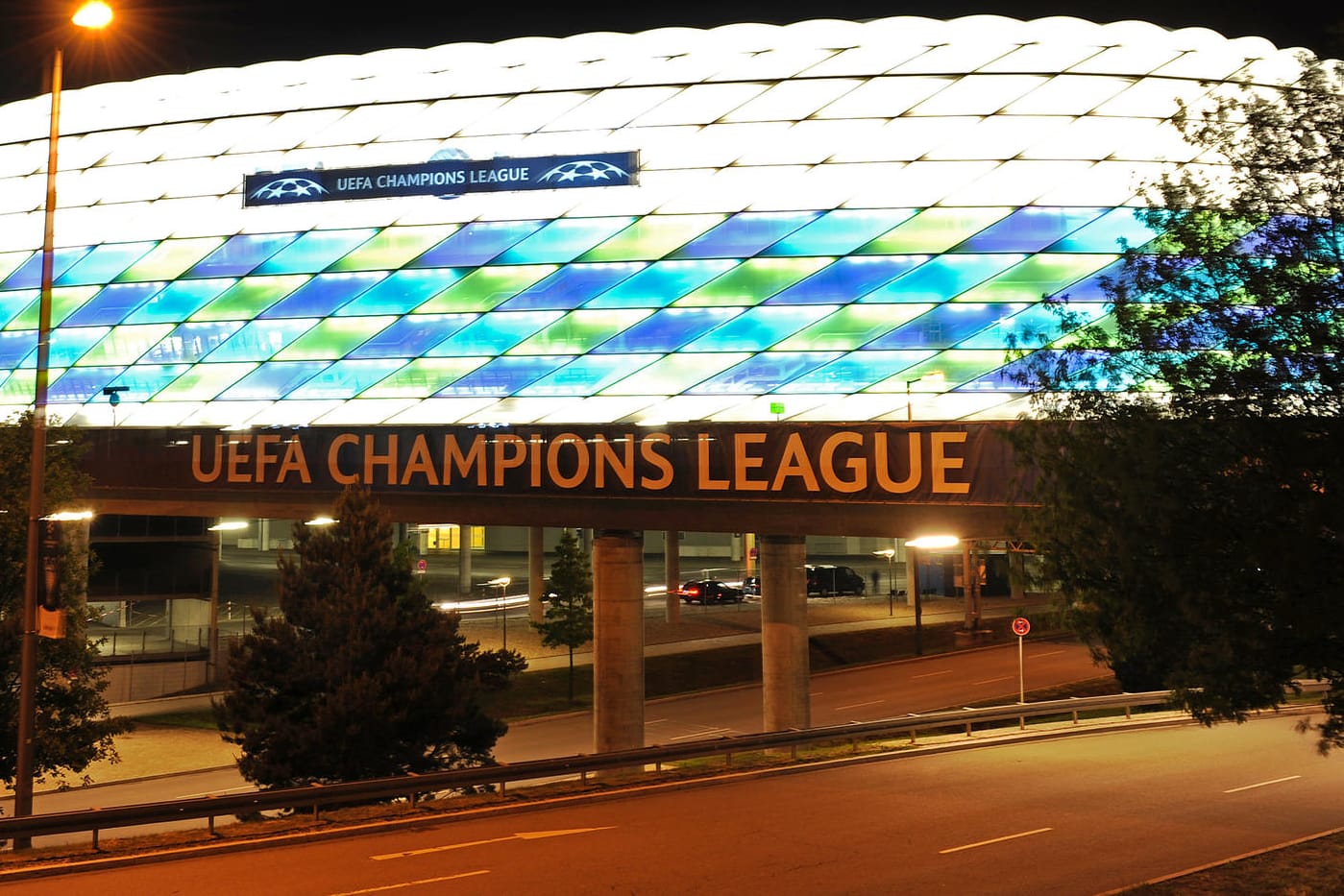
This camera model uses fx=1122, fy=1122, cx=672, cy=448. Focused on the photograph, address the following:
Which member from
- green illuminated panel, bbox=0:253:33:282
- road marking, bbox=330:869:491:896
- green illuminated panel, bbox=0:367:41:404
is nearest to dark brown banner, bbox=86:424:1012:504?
road marking, bbox=330:869:491:896

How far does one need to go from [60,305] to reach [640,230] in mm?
23361

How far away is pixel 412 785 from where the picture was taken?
16.8m

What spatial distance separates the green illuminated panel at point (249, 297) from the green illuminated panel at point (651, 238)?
1091 centimetres

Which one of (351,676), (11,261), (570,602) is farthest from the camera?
(11,261)

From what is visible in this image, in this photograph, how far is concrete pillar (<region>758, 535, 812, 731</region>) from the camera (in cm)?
2770

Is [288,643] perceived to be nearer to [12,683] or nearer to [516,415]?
[12,683]

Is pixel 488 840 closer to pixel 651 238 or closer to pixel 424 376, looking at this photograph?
pixel 424 376

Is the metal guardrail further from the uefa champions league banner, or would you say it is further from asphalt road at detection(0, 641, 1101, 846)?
the uefa champions league banner

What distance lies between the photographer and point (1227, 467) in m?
10.6

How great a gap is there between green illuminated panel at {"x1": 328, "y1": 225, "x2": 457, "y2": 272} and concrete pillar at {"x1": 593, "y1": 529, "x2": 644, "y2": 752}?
14.9 meters

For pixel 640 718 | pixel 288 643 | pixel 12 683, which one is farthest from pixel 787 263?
pixel 12 683

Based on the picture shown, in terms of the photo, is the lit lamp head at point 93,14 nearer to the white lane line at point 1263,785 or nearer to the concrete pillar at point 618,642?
the concrete pillar at point 618,642

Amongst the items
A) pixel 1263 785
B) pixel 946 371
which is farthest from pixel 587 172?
pixel 1263 785

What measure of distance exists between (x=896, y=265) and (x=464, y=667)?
20677 mm
